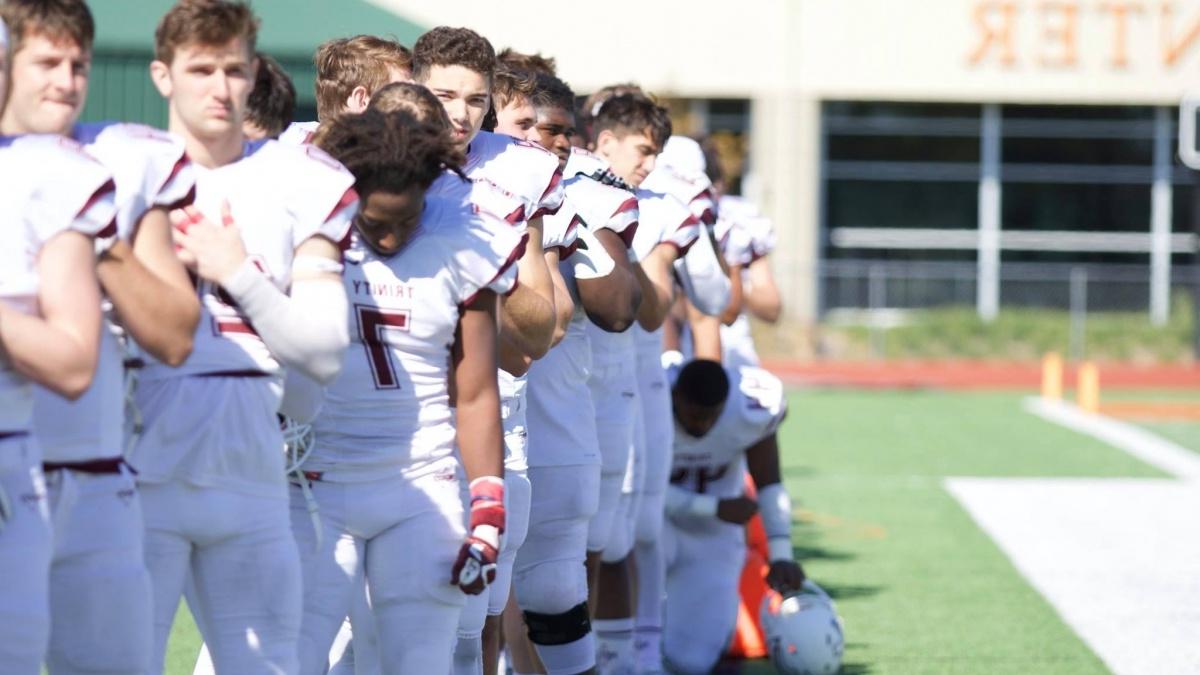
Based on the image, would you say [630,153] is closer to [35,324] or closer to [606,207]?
[606,207]

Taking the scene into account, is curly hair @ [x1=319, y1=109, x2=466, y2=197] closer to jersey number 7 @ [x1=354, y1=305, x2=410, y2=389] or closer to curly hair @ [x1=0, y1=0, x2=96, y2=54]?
jersey number 7 @ [x1=354, y1=305, x2=410, y2=389]

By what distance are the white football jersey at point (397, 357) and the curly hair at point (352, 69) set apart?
2.93ft

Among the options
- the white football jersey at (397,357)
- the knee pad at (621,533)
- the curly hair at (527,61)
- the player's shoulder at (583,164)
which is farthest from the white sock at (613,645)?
the white football jersey at (397,357)

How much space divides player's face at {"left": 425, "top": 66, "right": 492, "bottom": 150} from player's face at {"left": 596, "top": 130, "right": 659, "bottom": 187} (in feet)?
5.86

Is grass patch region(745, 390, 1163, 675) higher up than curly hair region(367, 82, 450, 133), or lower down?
lower down

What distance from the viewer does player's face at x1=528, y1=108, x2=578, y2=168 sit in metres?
5.72

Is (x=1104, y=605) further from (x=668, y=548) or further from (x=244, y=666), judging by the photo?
(x=244, y=666)

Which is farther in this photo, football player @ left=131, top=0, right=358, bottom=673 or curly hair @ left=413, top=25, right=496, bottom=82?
curly hair @ left=413, top=25, right=496, bottom=82

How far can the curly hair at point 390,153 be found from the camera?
13.2ft

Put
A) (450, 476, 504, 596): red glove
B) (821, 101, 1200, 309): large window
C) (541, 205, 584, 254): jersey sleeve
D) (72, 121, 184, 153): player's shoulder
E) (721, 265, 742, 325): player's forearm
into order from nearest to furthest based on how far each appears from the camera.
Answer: (72, 121, 184, 153): player's shoulder → (450, 476, 504, 596): red glove → (541, 205, 584, 254): jersey sleeve → (721, 265, 742, 325): player's forearm → (821, 101, 1200, 309): large window

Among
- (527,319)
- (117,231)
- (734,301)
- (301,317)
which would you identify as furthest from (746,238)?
(117,231)

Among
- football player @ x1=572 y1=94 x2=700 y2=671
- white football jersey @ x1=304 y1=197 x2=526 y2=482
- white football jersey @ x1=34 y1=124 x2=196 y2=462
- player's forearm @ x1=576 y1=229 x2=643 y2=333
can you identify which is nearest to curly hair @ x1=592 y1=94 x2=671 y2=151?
football player @ x1=572 y1=94 x2=700 y2=671

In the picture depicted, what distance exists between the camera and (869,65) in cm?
2847

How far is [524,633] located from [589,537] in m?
0.38
